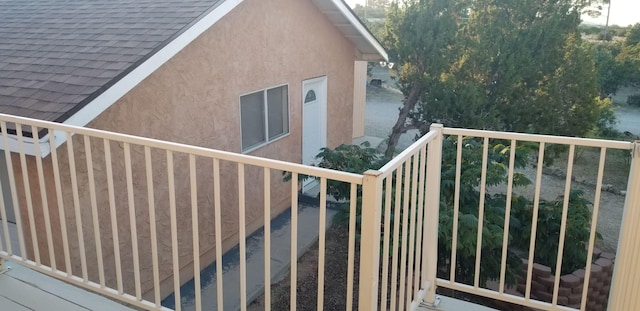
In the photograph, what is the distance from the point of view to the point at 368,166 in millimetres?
6219

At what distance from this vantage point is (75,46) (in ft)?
17.5

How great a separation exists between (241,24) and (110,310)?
4420 millimetres

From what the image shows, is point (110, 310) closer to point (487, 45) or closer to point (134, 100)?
point (134, 100)

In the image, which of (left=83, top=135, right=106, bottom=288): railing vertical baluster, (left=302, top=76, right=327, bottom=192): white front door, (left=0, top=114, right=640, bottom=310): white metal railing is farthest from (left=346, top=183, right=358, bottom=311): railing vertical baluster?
(left=302, top=76, right=327, bottom=192): white front door

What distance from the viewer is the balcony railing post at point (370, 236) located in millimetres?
1840

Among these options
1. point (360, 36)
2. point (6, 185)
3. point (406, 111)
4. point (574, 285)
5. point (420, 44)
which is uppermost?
point (360, 36)

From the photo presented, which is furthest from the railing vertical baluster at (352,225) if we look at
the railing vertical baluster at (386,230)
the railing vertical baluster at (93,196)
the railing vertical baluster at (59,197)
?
the railing vertical baluster at (59,197)

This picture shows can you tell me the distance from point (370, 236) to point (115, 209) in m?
1.73

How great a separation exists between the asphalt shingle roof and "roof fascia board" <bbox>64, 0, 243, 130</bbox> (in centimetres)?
5

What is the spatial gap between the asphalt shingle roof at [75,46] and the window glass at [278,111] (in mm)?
1979

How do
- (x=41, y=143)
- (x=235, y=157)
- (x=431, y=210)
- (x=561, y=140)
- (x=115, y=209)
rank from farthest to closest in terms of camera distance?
(x=41, y=143), (x=115, y=209), (x=431, y=210), (x=561, y=140), (x=235, y=157)

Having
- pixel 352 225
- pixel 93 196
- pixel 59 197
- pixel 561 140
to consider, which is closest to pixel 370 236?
pixel 352 225

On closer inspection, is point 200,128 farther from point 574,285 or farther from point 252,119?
point 574,285

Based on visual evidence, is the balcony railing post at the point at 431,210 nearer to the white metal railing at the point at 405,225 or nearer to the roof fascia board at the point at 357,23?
the white metal railing at the point at 405,225
